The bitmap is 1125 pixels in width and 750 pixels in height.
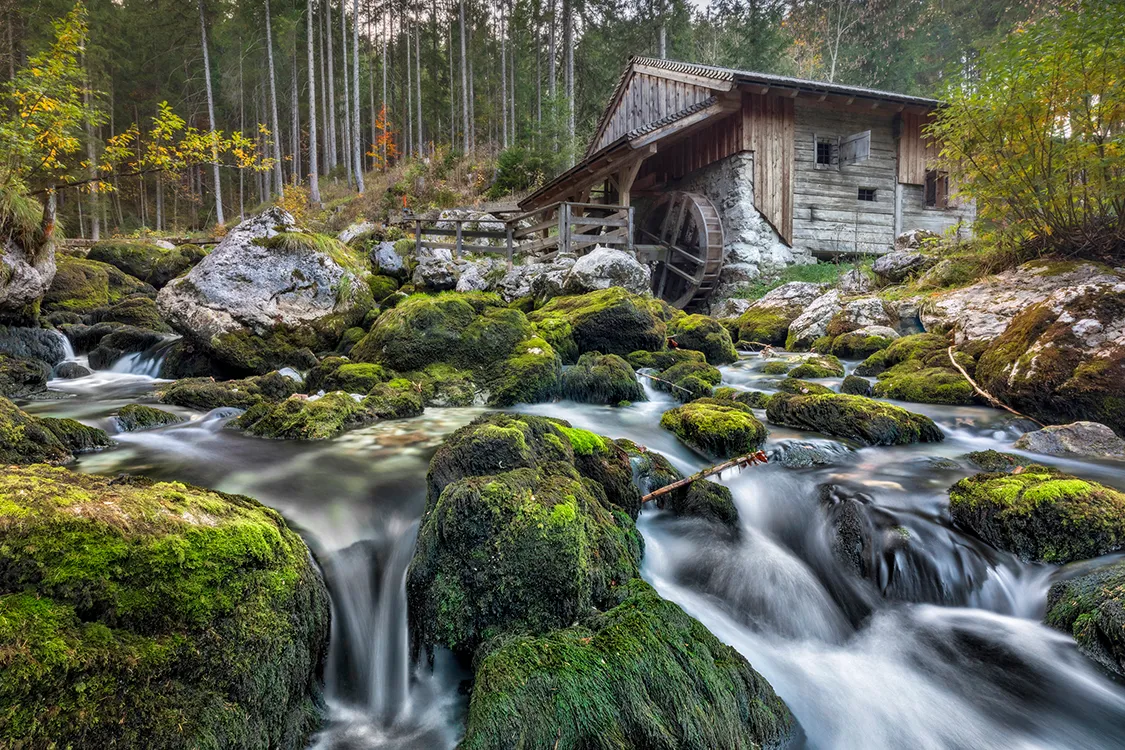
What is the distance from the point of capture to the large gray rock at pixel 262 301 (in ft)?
25.5

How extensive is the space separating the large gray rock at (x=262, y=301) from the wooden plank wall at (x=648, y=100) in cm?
1230

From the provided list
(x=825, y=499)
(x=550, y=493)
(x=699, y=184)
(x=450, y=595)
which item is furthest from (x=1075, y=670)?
(x=699, y=184)

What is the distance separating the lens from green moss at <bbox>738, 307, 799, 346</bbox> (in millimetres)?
12141

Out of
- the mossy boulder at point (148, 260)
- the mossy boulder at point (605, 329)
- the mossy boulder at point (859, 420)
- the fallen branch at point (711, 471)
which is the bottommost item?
the fallen branch at point (711, 471)

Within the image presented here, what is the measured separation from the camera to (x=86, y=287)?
1234 centimetres

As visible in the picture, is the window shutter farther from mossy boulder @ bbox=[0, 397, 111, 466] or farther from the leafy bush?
mossy boulder @ bbox=[0, 397, 111, 466]

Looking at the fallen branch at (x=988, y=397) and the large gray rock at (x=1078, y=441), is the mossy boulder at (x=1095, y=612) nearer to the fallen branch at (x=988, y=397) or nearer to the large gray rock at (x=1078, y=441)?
the large gray rock at (x=1078, y=441)

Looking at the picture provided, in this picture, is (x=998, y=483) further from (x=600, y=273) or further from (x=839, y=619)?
(x=600, y=273)

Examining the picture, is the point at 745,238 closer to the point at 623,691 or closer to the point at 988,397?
the point at 988,397

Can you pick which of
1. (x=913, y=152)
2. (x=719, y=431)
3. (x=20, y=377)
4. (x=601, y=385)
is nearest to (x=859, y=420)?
(x=719, y=431)

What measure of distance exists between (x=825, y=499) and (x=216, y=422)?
5418mm

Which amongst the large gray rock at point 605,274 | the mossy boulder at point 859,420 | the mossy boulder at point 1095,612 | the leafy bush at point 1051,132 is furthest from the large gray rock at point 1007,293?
the mossy boulder at point 1095,612

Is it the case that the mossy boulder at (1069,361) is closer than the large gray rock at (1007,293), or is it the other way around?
the mossy boulder at (1069,361)

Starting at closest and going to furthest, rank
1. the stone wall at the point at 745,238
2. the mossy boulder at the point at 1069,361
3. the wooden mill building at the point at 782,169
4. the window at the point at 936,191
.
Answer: the mossy boulder at the point at 1069,361 → the wooden mill building at the point at 782,169 → the stone wall at the point at 745,238 → the window at the point at 936,191
